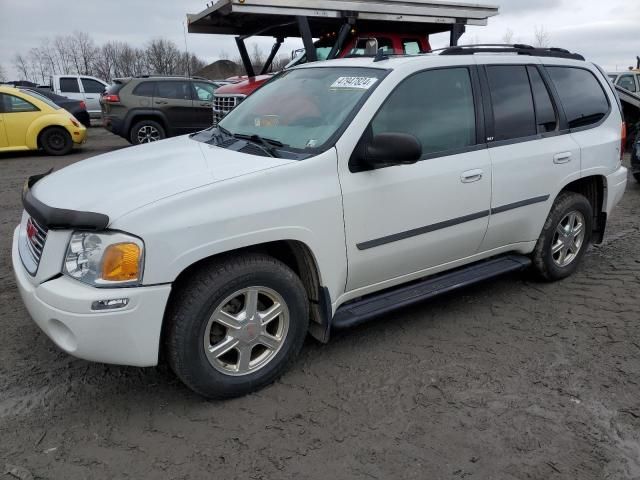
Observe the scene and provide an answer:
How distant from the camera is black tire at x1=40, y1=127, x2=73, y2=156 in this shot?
11938 millimetres

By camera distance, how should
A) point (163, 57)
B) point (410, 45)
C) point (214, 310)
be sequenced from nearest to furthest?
point (214, 310) < point (410, 45) < point (163, 57)

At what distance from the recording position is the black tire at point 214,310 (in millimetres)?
2682

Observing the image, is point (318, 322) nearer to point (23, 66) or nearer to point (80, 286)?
point (80, 286)

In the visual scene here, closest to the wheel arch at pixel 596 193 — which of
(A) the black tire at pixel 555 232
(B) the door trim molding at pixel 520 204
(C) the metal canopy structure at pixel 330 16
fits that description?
(A) the black tire at pixel 555 232

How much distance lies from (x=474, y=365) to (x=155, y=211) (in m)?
2.08

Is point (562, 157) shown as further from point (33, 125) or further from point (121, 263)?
point (33, 125)

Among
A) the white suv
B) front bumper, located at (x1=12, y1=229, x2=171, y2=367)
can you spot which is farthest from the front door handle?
front bumper, located at (x1=12, y1=229, x2=171, y2=367)

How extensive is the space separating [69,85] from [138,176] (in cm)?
1836

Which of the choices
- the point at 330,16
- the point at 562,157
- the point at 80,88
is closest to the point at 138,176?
the point at 562,157

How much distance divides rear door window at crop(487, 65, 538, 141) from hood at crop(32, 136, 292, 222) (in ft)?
5.65

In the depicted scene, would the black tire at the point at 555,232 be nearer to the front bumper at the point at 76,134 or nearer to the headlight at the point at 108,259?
the headlight at the point at 108,259

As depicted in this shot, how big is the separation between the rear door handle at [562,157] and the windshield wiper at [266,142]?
7.10 feet

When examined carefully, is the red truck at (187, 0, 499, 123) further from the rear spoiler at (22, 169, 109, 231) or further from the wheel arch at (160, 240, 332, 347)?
the rear spoiler at (22, 169, 109, 231)

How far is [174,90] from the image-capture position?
1262cm
